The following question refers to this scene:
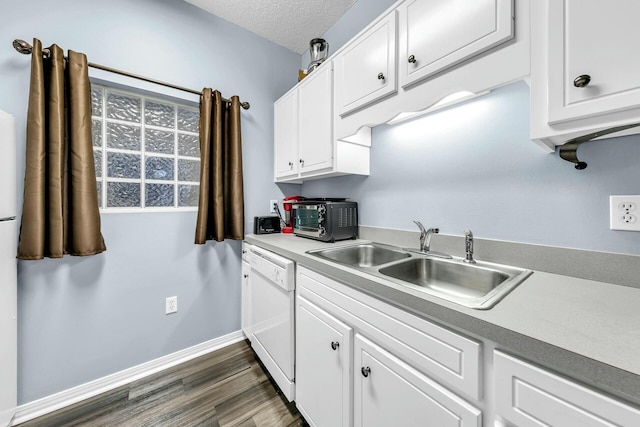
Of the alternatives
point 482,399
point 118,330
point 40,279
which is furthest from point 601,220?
point 40,279

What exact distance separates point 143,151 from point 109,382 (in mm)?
1601

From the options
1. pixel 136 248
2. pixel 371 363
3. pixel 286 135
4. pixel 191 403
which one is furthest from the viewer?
pixel 286 135

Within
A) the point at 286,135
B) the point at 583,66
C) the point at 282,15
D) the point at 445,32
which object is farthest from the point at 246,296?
the point at 282,15

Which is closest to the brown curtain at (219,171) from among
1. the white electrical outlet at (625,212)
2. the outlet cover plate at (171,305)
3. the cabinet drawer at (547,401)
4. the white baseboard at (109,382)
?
the outlet cover plate at (171,305)

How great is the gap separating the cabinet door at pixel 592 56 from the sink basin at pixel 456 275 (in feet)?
1.91

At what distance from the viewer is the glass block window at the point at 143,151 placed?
1655mm

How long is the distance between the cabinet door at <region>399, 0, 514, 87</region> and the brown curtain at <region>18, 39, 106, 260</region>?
1833mm

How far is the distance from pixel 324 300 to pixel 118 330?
5.07 ft

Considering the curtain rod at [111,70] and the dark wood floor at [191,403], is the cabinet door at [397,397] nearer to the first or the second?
the dark wood floor at [191,403]

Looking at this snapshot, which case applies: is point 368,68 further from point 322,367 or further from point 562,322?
point 322,367

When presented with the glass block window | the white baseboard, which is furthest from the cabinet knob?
the white baseboard

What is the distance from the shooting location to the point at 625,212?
84cm

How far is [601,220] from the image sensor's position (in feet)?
2.92

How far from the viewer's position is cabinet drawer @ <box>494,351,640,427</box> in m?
0.44
